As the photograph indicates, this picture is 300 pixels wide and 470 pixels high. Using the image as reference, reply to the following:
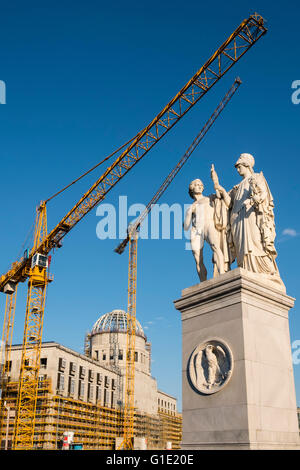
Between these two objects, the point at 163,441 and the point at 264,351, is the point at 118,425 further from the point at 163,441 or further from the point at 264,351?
the point at 264,351

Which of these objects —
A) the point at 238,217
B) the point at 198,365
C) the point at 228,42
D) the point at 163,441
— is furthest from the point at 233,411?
the point at 163,441

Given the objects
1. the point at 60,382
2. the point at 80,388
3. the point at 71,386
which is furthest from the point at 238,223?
the point at 80,388

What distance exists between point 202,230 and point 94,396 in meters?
86.0

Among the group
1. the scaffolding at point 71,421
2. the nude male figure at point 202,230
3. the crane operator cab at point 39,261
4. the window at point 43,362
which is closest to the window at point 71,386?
the scaffolding at point 71,421

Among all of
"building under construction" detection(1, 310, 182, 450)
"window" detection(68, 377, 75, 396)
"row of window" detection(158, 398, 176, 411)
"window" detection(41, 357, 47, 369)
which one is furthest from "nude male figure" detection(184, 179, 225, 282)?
"row of window" detection(158, 398, 176, 411)

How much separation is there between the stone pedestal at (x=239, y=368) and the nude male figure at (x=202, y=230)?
1094 millimetres

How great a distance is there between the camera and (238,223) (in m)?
13.3

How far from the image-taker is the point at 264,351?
37.5 ft

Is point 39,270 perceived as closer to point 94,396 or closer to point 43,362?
point 43,362

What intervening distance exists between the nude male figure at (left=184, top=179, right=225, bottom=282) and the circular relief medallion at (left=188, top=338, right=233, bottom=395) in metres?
2.44

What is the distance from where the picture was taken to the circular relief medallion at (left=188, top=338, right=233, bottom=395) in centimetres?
1121

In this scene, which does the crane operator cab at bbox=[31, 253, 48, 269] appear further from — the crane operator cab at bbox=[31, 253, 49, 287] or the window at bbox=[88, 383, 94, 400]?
the window at bbox=[88, 383, 94, 400]

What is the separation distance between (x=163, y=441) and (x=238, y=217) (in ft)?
371

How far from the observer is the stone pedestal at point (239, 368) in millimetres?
10562
